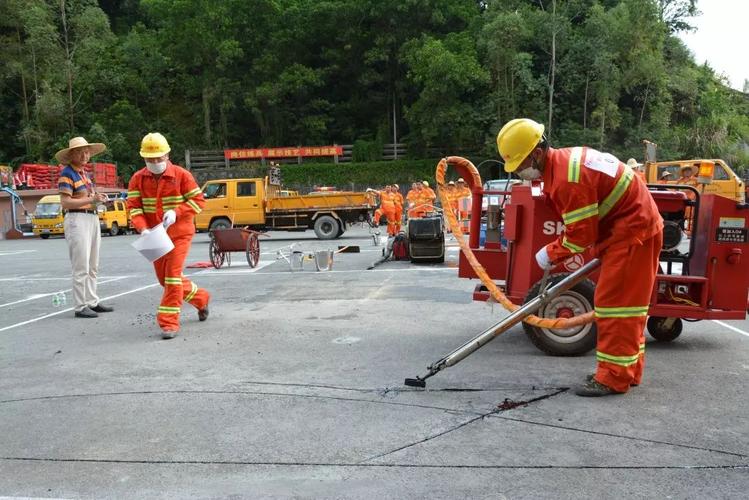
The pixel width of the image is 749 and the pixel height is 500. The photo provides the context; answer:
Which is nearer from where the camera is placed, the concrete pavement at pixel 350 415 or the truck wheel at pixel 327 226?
the concrete pavement at pixel 350 415

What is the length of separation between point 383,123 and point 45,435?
4060 centimetres

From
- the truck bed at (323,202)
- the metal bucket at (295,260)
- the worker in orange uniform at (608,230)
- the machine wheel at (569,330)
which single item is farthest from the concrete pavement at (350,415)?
the truck bed at (323,202)

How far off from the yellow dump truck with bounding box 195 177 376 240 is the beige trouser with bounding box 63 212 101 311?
12.6 meters

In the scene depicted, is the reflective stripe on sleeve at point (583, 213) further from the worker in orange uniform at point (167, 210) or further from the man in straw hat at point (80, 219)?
the man in straw hat at point (80, 219)

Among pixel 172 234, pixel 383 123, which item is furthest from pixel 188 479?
pixel 383 123

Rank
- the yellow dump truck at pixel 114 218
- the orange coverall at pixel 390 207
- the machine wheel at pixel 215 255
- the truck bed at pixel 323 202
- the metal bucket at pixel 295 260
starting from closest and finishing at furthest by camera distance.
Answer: the metal bucket at pixel 295 260 → the machine wheel at pixel 215 255 → the orange coverall at pixel 390 207 → the truck bed at pixel 323 202 → the yellow dump truck at pixel 114 218

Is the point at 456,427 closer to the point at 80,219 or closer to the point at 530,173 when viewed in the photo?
the point at 530,173

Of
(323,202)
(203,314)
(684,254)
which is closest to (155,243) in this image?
(203,314)

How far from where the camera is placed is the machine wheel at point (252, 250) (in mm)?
11733

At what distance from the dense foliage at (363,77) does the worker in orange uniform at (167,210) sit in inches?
1187

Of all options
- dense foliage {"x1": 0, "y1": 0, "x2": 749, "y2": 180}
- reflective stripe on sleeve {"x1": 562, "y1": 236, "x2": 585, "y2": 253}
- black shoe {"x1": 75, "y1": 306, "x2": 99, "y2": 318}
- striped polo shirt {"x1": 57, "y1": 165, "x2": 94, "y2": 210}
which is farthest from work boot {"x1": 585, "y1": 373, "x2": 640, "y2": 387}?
dense foliage {"x1": 0, "y1": 0, "x2": 749, "y2": 180}

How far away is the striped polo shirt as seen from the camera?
7133 millimetres

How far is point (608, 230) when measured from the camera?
4020 millimetres

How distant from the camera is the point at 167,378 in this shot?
4.63 metres
